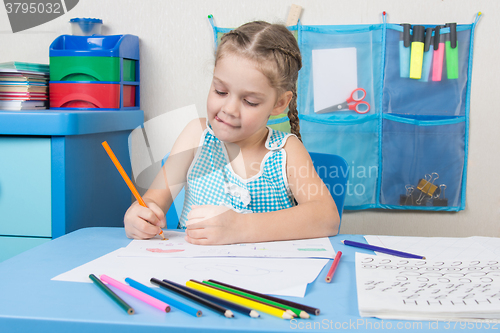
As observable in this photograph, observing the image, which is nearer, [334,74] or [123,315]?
[123,315]

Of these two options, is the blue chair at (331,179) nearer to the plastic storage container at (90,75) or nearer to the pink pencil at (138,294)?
the plastic storage container at (90,75)

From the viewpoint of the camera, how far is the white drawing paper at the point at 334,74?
1.45 m

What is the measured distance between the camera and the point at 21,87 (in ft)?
4.15

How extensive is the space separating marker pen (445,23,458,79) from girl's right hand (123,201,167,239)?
3.78 ft

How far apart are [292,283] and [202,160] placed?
61 centimetres

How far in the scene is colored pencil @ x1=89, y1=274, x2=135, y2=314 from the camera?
393mm

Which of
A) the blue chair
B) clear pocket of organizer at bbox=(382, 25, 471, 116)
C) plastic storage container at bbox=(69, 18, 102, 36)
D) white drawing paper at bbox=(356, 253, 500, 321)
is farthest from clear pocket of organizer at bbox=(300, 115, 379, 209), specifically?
white drawing paper at bbox=(356, 253, 500, 321)

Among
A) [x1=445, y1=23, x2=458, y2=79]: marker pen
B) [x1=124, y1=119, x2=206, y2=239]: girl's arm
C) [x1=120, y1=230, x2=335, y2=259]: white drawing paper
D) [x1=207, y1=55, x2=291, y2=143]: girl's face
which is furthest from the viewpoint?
[x1=445, y1=23, x2=458, y2=79]: marker pen

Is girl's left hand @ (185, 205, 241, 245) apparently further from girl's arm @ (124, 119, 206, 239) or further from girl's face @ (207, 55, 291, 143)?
girl's face @ (207, 55, 291, 143)

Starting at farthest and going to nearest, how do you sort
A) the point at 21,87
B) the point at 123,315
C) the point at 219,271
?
the point at 21,87
the point at 219,271
the point at 123,315

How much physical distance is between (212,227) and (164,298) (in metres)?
0.28

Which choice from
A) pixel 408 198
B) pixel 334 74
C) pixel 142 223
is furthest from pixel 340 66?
pixel 142 223

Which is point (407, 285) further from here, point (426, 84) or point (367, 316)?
point (426, 84)

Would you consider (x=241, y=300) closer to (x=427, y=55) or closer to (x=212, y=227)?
(x=212, y=227)
